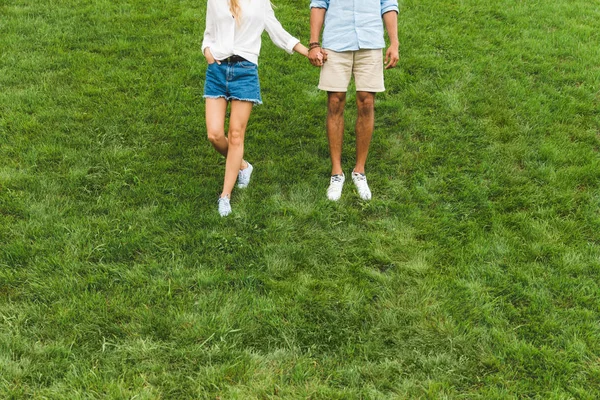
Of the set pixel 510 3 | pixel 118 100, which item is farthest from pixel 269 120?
pixel 510 3

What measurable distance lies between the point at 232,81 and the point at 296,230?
4.52 feet

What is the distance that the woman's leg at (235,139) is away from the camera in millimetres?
4418

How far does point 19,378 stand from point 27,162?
2.63 meters

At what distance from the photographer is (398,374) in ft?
10.7

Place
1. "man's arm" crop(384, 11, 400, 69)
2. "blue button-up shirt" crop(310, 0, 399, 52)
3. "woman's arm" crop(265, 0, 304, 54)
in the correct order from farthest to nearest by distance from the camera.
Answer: "man's arm" crop(384, 11, 400, 69), "blue button-up shirt" crop(310, 0, 399, 52), "woman's arm" crop(265, 0, 304, 54)

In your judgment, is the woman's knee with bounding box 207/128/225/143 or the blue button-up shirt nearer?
the woman's knee with bounding box 207/128/225/143

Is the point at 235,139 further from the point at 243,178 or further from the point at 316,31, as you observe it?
the point at 316,31

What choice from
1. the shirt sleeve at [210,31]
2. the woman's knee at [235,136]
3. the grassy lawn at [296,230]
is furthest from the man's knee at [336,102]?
the shirt sleeve at [210,31]

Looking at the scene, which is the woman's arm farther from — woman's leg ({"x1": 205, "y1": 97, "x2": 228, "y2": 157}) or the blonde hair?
woman's leg ({"x1": 205, "y1": 97, "x2": 228, "y2": 157})

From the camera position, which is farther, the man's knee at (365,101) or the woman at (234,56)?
the man's knee at (365,101)

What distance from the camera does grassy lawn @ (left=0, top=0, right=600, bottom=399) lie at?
10.7ft

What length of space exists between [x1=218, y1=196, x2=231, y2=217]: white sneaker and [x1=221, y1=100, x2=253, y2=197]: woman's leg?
48 mm

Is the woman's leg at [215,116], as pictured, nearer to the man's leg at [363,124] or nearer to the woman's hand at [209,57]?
the woman's hand at [209,57]

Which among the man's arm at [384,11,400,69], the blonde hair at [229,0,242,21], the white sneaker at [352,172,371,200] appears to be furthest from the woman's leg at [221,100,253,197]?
the man's arm at [384,11,400,69]
